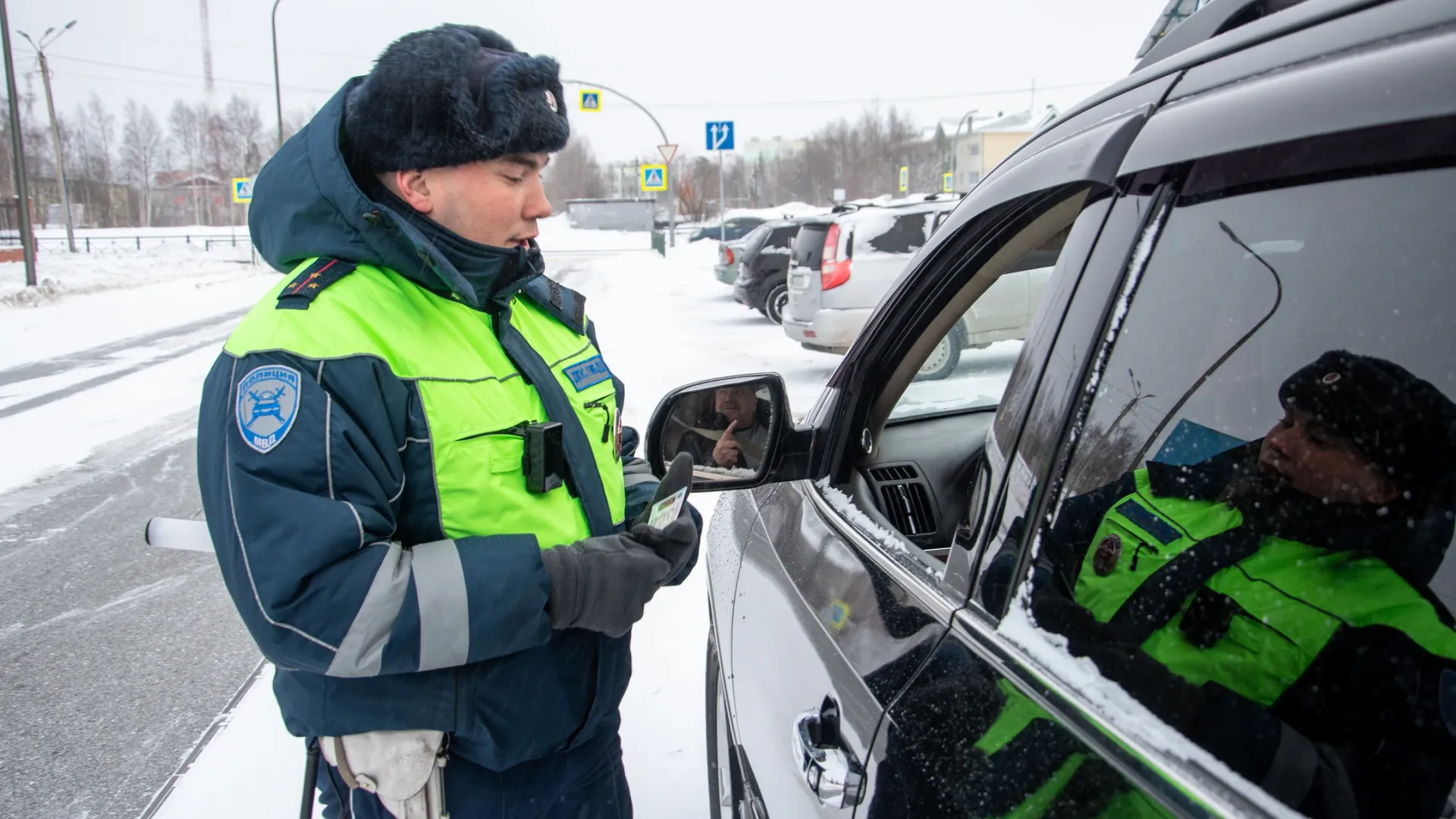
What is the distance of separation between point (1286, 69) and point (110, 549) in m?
5.74

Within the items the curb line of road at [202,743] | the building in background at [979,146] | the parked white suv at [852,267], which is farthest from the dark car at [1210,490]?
the building in background at [979,146]

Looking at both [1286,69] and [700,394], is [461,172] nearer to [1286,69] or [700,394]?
[700,394]

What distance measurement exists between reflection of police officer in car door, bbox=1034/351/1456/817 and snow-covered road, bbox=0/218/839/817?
2050mm

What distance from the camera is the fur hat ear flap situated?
1.40 metres

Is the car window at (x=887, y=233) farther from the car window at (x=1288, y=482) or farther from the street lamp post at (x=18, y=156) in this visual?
the street lamp post at (x=18, y=156)

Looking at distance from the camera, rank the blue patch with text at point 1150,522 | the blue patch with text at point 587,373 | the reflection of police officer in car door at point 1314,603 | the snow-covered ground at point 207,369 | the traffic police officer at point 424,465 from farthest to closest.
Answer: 1. the snow-covered ground at point 207,369
2. the blue patch with text at point 587,373
3. the traffic police officer at point 424,465
4. the blue patch with text at point 1150,522
5. the reflection of police officer in car door at point 1314,603

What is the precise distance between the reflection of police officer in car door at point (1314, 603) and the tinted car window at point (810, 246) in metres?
9.11

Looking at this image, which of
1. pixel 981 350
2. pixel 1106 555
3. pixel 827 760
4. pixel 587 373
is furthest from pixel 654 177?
pixel 1106 555

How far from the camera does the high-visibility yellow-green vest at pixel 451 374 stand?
1.31m

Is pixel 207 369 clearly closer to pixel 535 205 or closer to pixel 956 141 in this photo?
pixel 535 205

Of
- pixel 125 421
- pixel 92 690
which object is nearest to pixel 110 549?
pixel 92 690

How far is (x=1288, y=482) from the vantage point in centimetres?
82

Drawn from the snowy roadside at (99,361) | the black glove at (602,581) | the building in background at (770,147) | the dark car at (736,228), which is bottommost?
the snowy roadside at (99,361)

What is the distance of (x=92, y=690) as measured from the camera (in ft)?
11.4
